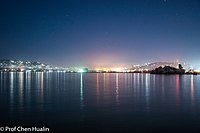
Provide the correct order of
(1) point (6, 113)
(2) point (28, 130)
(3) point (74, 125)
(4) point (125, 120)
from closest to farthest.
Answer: (2) point (28, 130) → (3) point (74, 125) → (4) point (125, 120) → (1) point (6, 113)

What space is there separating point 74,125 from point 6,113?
6.27 m

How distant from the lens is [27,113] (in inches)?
652

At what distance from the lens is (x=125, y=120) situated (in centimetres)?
1447

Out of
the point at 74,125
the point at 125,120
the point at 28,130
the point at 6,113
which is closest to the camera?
the point at 28,130

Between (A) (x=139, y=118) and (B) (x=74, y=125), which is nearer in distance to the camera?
(B) (x=74, y=125)

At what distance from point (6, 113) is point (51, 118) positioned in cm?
395

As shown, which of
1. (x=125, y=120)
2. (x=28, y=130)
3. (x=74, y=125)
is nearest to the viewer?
(x=28, y=130)

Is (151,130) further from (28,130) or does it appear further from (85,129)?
(28,130)

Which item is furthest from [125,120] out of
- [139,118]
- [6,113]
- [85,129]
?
[6,113]

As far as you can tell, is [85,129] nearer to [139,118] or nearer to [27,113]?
[139,118]

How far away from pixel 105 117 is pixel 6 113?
723cm

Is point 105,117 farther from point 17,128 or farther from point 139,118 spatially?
point 17,128

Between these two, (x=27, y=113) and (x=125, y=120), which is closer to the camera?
(x=125, y=120)

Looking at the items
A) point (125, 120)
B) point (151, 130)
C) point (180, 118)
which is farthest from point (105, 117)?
point (180, 118)
